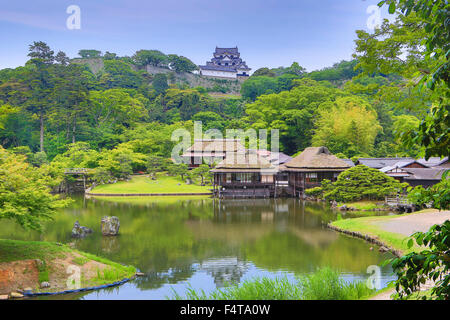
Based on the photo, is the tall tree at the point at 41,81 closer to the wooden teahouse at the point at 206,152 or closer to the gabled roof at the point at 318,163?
the wooden teahouse at the point at 206,152

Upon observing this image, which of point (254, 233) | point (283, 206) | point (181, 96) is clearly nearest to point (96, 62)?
point (181, 96)

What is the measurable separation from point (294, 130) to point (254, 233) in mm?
27676

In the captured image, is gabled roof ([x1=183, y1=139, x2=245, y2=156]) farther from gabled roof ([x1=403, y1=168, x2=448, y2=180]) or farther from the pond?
gabled roof ([x1=403, y1=168, x2=448, y2=180])

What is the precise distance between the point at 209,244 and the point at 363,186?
40.9ft

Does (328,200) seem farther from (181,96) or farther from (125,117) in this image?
(181,96)

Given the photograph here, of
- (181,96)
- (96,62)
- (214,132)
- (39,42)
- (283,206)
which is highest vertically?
(96,62)

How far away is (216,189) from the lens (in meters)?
27.9

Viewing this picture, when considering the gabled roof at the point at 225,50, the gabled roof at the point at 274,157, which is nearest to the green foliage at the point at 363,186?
the gabled roof at the point at 274,157

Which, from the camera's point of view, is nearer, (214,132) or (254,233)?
(254,233)

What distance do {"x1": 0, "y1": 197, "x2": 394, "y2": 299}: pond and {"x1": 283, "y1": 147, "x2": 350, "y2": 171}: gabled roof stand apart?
4.89 m

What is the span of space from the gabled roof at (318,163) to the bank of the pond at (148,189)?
23.1 feet

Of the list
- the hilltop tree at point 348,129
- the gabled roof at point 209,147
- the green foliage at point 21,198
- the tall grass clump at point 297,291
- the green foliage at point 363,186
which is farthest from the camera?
the gabled roof at point 209,147

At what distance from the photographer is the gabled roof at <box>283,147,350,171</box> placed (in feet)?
84.8

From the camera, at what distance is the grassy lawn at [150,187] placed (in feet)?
92.8
